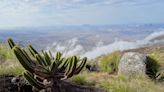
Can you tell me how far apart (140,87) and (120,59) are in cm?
433

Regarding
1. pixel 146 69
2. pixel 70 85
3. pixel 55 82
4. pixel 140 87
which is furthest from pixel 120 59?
pixel 55 82

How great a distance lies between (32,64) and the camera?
905 cm

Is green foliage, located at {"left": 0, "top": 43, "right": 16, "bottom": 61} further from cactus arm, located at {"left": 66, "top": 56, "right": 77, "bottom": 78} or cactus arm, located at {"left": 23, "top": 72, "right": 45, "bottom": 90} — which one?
cactus arm, located at {"left": 23, "top": 72, "right": 45, "bottom": 90}

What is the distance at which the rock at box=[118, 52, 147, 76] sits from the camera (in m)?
14.1

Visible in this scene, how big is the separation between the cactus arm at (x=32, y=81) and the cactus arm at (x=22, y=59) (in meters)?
0.21

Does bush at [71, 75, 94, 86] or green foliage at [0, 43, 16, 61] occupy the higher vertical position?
green foliage at [0, 43, 16, 61]

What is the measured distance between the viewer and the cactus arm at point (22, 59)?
330 inches

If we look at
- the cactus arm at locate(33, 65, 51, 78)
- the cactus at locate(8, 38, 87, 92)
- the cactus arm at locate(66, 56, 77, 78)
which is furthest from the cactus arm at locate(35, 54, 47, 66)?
the cactus arm at locate(66, 56, 77, 78)

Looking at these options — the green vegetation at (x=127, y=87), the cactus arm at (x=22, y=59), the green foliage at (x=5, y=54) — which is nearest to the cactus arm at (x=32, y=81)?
the cactus arm at (x=22, y=59)

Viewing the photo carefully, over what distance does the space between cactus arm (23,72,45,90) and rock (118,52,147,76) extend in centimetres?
561

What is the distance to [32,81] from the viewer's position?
8.52 meters

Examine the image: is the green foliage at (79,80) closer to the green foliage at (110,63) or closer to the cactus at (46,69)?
the cactus at (46,69)

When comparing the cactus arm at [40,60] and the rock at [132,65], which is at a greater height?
the cactus arm at [40,60]

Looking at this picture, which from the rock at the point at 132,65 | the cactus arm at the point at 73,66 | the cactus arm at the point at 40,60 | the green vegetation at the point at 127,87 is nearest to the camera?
the cactus arm at the point at 73,66
